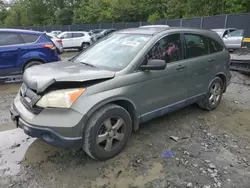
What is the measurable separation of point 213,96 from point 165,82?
1638 mm

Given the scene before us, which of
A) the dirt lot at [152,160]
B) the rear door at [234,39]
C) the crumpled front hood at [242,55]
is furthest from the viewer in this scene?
the rear door at [234,39]

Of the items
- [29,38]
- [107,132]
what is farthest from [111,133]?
[29,38]

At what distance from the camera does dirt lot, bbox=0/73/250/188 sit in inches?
109

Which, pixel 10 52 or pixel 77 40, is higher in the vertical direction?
pixel 10 52

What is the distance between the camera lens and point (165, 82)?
3635 millimetres

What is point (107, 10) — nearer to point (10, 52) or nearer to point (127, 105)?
point (10, 52)

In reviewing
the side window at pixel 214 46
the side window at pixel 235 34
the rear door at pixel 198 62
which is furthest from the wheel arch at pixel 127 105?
the side window at pixel 235 34

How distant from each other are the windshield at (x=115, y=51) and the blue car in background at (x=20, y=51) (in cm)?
357

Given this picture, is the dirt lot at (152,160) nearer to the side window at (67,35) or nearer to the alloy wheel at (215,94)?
the alloy wheel at (215,94)

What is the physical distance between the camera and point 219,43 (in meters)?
4.80

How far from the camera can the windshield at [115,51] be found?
337cm

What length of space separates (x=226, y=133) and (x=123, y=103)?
1.89 meters

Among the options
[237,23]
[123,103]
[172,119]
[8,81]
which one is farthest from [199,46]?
[237,23]

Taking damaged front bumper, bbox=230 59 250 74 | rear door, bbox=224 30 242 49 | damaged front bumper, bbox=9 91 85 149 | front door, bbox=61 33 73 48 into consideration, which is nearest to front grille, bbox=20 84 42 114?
damaged front bumper, bbox=9 91 85 149
